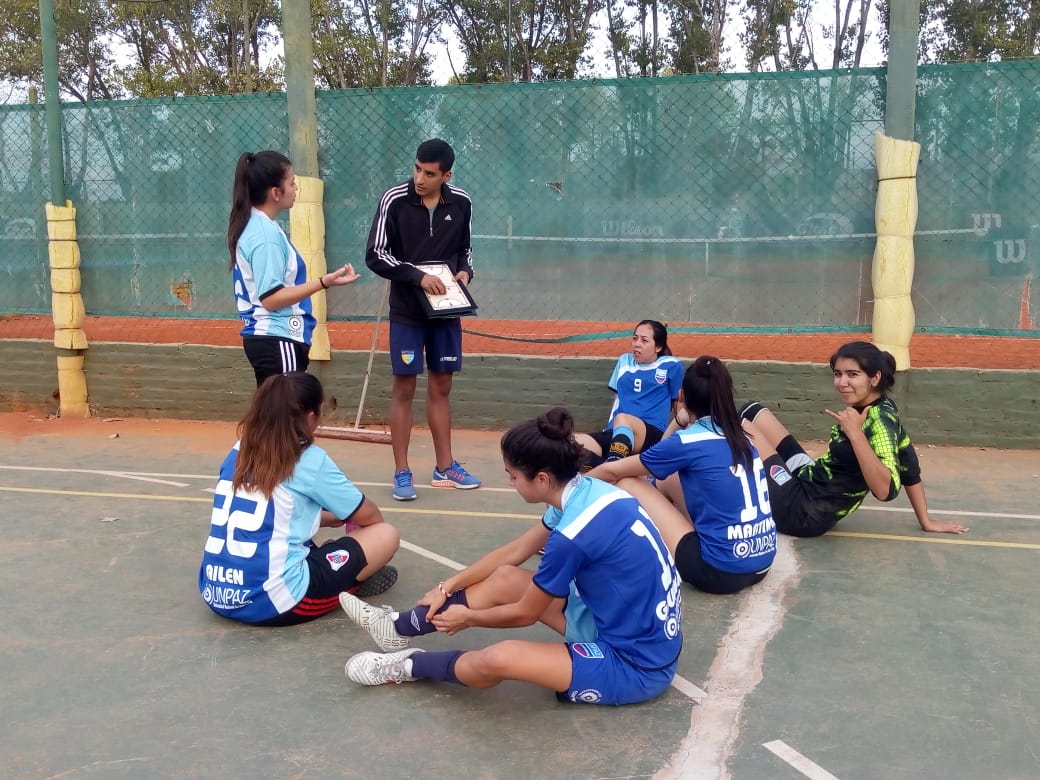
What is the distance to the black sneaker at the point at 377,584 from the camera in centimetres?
423

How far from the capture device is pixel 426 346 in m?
5.96

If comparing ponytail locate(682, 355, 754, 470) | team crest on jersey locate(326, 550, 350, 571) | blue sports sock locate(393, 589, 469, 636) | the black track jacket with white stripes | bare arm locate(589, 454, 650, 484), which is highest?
the black track jacket with white stripes

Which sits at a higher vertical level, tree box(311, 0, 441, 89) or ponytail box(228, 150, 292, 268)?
tree box(311, 0, 441, 89)

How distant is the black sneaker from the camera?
13.9ft

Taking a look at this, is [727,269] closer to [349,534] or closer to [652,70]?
[349,534]

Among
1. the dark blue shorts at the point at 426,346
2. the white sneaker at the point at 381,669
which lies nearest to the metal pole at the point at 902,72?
the dark blue shorts at the point at 426,346

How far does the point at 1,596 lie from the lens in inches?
167

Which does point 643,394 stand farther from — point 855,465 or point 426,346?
point 855,465

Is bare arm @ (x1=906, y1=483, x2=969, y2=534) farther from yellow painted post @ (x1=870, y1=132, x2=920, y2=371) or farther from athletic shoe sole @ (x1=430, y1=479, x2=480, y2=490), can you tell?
athletic shoe sole @ (x1=430, y1=479, x2=480, y2=490)

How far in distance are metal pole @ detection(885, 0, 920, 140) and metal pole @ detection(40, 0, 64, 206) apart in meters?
6.47

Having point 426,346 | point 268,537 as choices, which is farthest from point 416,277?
Answer: point 268,537

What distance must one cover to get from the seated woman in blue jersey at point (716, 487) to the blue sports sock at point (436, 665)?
1305 mm

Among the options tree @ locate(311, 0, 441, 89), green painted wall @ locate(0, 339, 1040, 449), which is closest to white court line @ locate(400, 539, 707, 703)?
green painted wall @ locate(0, 339, 1040, 449)

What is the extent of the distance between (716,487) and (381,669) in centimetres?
154
